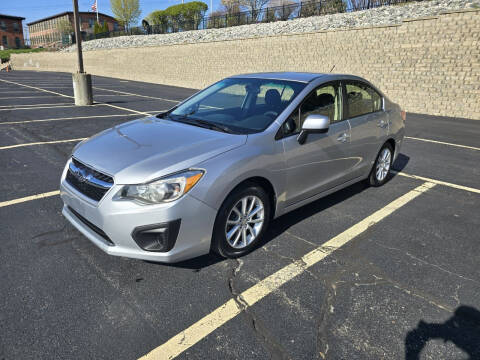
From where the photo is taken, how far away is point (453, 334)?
7.93 feet

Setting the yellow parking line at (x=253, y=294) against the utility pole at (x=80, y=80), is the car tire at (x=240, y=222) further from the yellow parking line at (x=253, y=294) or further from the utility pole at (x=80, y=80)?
the utility pole at (x=80, y=80)

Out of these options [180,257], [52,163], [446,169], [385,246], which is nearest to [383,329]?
[385,246]

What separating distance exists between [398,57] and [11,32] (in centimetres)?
11064

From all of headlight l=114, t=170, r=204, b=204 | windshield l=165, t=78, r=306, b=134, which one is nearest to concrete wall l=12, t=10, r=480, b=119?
windshield l=165, t=78, r=306, b=134

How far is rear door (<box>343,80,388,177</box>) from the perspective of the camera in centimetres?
431

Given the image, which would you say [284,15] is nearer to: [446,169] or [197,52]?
[197,52]

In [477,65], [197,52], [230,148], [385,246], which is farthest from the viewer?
[197,52]

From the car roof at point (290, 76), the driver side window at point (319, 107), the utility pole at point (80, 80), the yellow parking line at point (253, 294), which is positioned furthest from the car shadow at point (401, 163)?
the utility pole at point (80, 80)

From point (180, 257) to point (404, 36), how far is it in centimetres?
1560

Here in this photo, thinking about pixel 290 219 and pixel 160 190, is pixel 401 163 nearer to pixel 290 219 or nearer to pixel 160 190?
pixel 290 219

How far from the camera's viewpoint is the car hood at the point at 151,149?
106 inches

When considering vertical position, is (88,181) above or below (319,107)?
below

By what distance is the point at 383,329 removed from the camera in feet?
8.04

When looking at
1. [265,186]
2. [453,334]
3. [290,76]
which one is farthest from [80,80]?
[453,334]
